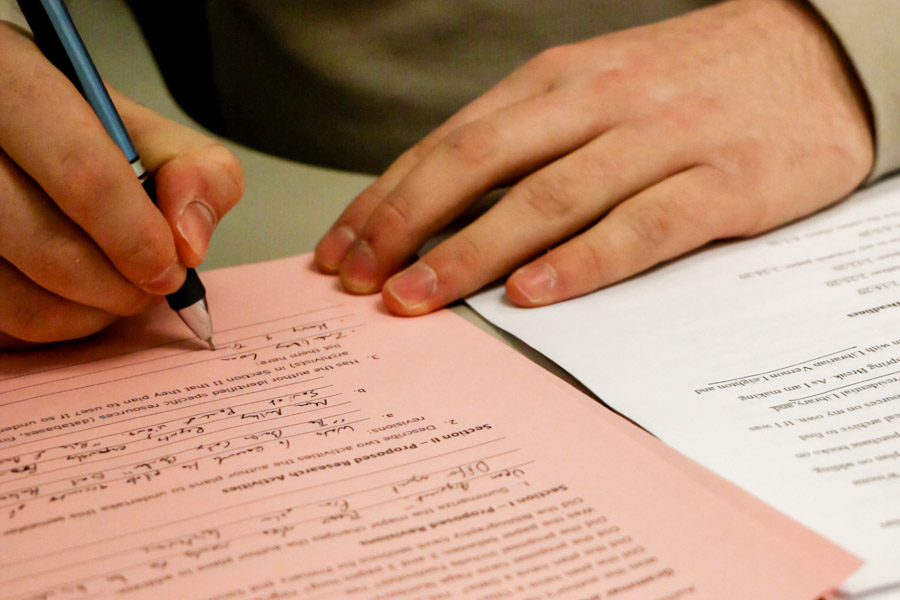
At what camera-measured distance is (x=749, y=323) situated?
44 centimetres

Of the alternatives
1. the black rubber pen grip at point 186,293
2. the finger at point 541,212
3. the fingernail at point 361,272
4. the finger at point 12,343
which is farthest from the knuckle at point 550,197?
the finger at point 12,343

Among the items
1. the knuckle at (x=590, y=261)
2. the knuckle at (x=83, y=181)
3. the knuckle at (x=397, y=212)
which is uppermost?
the knuckle at (x=83, y=181)

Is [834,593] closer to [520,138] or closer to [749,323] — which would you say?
[749,323]

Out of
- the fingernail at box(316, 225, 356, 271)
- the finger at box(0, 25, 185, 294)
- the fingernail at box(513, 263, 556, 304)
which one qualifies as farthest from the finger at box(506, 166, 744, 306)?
the finger at box(0, 25, 185, 294)

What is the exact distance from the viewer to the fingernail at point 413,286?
483mm

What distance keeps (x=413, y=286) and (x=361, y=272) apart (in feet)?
0.16

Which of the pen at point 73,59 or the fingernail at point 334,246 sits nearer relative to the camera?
the pen at point 73,59

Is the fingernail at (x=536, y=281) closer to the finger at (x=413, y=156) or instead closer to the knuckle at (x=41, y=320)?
the finger at (x=413, y=156)

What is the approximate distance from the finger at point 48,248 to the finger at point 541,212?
0.17m

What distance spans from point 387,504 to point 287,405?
0.33 feet

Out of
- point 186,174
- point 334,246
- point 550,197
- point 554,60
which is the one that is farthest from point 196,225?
point 554,60

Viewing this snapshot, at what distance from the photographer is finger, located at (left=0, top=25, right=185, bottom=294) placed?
14.6 inches

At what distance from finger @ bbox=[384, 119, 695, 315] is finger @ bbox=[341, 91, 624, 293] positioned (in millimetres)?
19

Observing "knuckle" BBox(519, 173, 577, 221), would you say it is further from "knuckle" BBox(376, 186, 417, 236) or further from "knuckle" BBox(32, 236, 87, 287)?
"knuckle" BBox(32, 236, 87, 287)
